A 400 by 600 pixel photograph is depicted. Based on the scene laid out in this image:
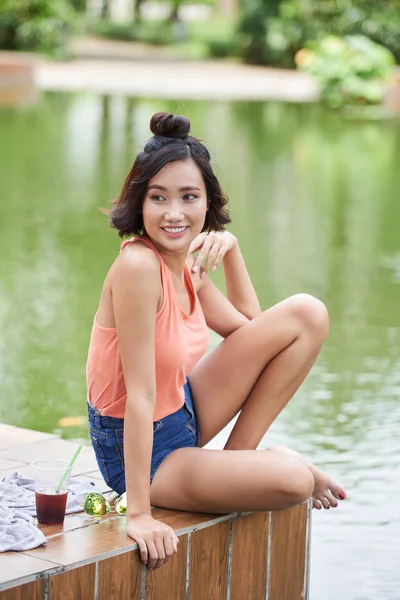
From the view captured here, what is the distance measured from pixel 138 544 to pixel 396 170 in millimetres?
10488

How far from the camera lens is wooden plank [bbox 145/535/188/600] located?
2479mm

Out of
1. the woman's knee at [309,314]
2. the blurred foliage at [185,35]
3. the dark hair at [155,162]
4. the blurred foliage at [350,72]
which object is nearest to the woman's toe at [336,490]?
the woman's knee at [309,314]

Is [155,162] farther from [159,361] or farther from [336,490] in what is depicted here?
[336,490]

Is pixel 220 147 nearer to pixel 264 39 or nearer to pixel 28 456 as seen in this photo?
pixel 28 456

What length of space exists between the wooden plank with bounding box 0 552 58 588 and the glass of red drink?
0.20 meters

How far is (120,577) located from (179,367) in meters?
0.51

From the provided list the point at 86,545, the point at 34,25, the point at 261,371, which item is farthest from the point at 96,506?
the point at 34,25

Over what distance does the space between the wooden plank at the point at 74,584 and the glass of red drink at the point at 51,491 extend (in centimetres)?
27

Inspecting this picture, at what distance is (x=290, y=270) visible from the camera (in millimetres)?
7395

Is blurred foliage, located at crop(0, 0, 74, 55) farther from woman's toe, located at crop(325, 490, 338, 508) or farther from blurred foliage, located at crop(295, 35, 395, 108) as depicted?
woman's toe, located at crop(325, 490, 338, 508)

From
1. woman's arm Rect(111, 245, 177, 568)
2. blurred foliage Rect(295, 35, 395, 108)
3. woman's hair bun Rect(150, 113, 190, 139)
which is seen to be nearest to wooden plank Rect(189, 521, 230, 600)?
woman's arm Rect(111, 245, 177, 568)

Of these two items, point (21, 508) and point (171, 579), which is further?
point (21, 508)

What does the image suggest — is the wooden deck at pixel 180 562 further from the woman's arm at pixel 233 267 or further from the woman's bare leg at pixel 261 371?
the woman's arm at pixel 233 267

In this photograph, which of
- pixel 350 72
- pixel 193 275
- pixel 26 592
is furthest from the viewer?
pixel 350 72
